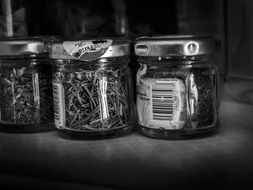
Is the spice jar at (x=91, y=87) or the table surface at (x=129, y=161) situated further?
the spice jar at (x=91, y=87)

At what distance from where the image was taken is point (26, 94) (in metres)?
0.74

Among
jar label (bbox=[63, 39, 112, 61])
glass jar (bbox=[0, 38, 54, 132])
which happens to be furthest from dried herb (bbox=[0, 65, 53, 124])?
jar label (bbox=[63, 39, 112, 61])

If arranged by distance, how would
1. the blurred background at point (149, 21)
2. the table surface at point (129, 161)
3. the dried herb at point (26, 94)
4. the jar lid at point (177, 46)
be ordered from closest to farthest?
the table surface at point (129, 161)
the jar lid at point (177, 46)
the dried herb at point (26, 94)
the blurred background at point (149, 21)

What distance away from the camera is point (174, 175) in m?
0.51

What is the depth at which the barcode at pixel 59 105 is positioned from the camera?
26.7 inches

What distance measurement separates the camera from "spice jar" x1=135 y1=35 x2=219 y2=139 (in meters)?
0.64

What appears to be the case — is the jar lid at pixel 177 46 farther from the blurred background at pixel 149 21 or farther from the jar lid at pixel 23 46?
the blurred background at pixel 149 21

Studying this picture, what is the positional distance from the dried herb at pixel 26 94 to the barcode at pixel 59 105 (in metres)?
0.06

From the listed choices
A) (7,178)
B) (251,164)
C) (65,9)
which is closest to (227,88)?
(65,9)

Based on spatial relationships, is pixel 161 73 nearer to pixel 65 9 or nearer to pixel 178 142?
pixel 178 142

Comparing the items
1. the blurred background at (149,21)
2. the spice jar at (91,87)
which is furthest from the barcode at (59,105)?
the blurred background at (149,21)

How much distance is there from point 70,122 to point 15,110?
0.11 meters

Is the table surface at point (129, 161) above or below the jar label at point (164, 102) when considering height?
below

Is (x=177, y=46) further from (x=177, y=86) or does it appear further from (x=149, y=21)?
(x=149, y=21)
